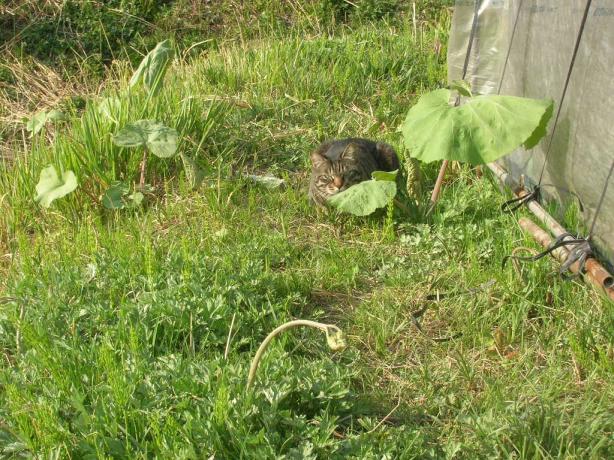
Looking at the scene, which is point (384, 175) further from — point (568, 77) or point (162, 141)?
point (162, 141)

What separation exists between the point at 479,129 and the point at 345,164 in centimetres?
102

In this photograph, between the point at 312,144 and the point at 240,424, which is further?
the point at 312,144

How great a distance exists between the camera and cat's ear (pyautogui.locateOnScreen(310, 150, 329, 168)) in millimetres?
4303

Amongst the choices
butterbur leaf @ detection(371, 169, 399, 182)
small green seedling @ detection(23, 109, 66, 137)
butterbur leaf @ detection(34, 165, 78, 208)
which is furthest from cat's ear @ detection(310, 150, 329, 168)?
small green seedling @ detection(23, 109, 66, 137)

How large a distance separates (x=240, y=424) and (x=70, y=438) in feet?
1.77

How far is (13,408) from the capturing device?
2420 millimetres

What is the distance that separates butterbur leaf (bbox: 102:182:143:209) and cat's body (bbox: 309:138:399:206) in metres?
0.98

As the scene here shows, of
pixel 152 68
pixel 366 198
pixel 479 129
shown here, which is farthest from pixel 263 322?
pixel 152 68

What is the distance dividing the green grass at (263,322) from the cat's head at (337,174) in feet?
0.46

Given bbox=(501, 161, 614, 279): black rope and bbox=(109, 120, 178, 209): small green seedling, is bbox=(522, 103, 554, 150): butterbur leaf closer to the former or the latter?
bbox=(501, 161, 614, 279): black rope

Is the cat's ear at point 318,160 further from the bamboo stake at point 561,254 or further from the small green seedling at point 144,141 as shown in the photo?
the bamboo stake at point 561,254

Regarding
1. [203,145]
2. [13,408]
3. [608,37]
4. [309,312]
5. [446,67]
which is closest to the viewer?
[13,408]

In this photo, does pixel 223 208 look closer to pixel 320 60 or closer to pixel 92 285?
pixel 92 285

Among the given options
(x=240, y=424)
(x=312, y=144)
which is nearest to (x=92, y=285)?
(x=240, y=424)
